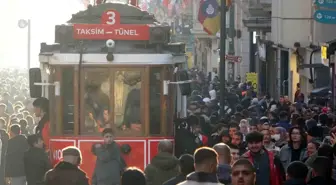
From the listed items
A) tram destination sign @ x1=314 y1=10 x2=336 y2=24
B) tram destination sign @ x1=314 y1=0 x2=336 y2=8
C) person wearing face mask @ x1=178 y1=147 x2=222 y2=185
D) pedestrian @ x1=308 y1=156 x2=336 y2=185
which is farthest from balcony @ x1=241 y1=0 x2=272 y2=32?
person wearing face mask @ x1=178 y1=147 x2=222 y2=185

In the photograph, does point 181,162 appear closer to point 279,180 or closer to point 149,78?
point 279,180

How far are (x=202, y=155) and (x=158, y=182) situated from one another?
3181 mm

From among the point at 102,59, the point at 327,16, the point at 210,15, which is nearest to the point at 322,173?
the point at 102,59

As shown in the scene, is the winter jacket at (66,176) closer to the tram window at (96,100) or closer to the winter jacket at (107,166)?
the winter jacket at (107,166)

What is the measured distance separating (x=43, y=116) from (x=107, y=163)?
7.08ft

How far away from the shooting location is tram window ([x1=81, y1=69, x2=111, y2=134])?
56.4 ft

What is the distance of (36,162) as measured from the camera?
52.9 feet

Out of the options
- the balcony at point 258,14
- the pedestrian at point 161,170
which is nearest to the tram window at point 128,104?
the pedestrian at point 161,170

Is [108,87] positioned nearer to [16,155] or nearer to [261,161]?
[16,155]

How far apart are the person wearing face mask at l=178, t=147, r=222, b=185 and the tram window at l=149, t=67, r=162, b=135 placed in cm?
651

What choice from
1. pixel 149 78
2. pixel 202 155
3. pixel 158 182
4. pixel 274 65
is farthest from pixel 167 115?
pixel 274 65

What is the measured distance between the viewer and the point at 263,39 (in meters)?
50.7

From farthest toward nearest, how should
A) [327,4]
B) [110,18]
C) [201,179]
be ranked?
[327,4] < [110,18] < [201,179]

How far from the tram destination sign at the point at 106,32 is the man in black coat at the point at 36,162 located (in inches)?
74.9
